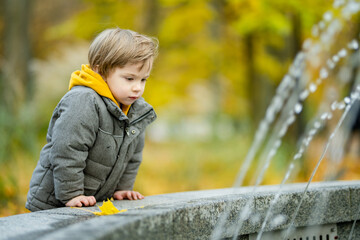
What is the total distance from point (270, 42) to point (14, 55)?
15.1 feet

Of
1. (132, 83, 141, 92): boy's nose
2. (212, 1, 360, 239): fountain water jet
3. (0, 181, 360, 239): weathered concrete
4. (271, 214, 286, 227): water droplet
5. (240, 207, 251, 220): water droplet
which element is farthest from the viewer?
(212, 1, 360, 239): fountain water jet

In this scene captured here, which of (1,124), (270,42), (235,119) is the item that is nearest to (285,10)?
(270,42)

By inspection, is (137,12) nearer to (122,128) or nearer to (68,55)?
(68,55)

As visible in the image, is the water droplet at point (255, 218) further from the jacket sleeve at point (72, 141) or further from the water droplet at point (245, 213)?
the jacket sleeve at point (72, 141)

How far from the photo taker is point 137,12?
28.9 feet

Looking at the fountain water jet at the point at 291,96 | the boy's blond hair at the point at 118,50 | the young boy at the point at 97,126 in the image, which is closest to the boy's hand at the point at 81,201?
the young boy at the point at 97,126

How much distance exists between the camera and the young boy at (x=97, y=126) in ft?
7.64

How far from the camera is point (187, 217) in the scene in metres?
1.89

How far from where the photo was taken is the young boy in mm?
2328

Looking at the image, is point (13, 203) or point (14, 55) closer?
point (13, 203)

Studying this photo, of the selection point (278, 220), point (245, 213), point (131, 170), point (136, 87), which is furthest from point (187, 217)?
point (131, 170)

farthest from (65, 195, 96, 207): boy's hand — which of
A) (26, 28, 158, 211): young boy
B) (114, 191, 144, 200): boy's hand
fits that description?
(114, 191, 144, 200): boy's hand

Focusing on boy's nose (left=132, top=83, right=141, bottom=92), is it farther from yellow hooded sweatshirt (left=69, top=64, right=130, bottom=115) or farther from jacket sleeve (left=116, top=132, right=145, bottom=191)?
jacket sleeve (left=116, top=132, right=145, bottom=191)

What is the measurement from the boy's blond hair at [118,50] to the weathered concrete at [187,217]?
0.74 m
